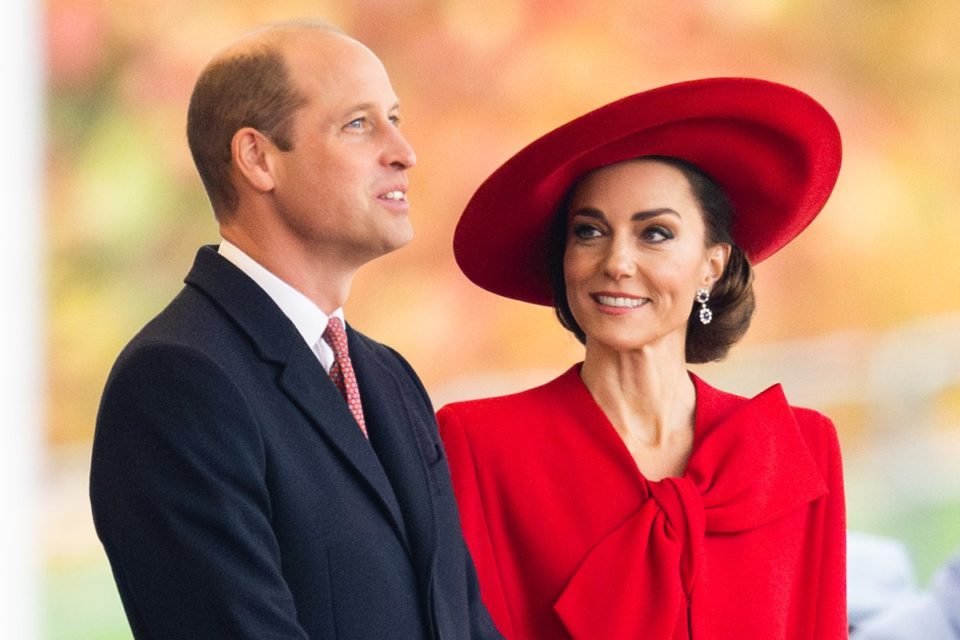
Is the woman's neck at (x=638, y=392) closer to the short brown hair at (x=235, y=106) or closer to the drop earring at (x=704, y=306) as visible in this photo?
the drop earring at (x=704, y=306)

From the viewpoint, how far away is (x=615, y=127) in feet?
7.48

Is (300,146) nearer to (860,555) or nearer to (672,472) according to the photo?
(672,472)

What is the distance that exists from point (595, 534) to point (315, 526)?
68 centimetres

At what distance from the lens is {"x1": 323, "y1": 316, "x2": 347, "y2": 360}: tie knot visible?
6.43 feet

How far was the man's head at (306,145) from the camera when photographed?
1902 mm

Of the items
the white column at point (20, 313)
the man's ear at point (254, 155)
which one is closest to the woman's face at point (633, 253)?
the man's ear at point (254, 155)

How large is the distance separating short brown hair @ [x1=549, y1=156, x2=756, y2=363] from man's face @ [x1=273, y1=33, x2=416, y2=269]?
587 millimetres

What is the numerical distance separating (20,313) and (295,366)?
7.31 ft

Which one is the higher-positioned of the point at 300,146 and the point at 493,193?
the point at 493,193

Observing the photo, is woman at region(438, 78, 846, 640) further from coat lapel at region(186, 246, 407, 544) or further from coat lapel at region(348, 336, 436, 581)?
coat lapel at region(186, 246, 407, 544)

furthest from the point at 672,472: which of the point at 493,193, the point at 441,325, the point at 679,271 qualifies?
the point at 441,325

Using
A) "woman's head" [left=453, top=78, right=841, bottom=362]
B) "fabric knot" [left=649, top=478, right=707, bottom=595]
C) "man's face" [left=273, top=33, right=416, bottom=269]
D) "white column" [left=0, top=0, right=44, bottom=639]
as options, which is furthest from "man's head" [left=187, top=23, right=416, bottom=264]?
"white column" [left=0, top=0, right=44, bottom=639]

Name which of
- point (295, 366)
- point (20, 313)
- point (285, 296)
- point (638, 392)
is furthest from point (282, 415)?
point (20, 313)

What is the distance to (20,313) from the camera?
3867mm
